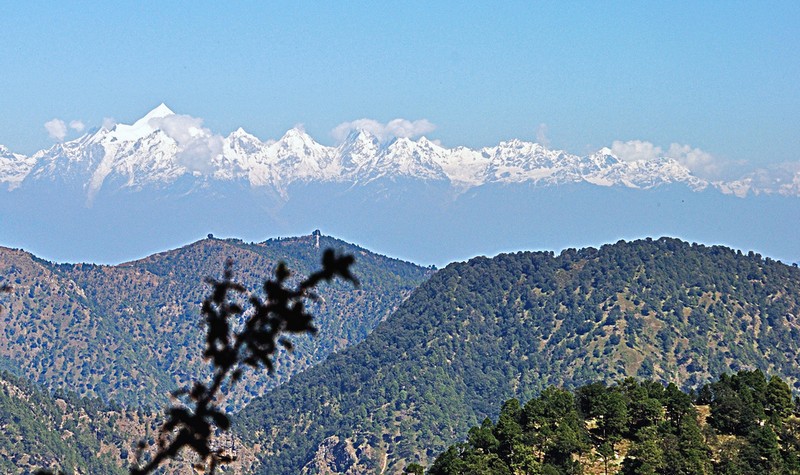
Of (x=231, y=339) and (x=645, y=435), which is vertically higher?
(x=645, y=435)

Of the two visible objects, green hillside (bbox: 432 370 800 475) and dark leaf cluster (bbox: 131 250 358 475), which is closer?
dark leaf cluster (bbox: 131 250 358 475)

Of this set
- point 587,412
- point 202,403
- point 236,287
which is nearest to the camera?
point 236,287

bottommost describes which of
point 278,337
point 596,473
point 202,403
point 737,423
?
point 202,403

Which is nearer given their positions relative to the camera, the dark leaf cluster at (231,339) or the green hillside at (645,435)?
the dark leaf cluster at (231,339)

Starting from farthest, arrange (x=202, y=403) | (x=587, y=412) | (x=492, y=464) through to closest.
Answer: (x=587, y=412) → (x=492, y=464) → (x=202, y=403)

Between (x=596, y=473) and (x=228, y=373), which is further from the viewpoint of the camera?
(x=596, y=473)

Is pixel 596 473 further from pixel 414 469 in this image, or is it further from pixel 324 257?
pixel 324 257

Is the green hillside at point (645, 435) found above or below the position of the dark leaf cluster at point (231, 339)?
above

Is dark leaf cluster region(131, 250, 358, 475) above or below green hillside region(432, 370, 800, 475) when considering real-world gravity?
below

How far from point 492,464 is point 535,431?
29.8 ft

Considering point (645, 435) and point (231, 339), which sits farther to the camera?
point (645, 435)

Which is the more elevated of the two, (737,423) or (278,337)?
(737,423)

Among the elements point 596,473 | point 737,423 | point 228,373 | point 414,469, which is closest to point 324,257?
point 228,373

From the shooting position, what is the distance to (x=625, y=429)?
428 ft
